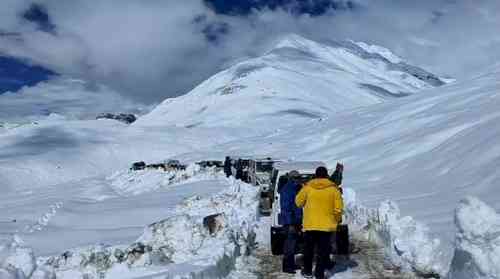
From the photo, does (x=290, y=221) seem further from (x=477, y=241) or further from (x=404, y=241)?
(x=477, y=241)

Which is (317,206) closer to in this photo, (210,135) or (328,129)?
(328,129)

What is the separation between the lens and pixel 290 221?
1101 cm

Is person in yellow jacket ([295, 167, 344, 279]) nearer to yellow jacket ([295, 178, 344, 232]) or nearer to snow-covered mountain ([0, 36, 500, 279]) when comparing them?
yellow jacket ([295, 178, 344, 232])

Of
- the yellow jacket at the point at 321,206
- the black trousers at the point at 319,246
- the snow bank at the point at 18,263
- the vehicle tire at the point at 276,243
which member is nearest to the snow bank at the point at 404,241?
the black trousers at the point at 319,246

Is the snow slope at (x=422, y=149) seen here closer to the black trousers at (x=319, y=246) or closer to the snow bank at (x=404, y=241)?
the snow bank at (x=404, y=241)

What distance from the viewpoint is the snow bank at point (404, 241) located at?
33.6 feet

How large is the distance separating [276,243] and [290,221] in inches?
61.6

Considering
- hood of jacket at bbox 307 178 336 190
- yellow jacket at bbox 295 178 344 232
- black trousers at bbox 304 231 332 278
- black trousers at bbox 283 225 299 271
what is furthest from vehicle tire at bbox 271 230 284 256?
hood of jacket at bbox 307 178 336 190

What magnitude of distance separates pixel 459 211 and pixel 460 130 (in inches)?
1044

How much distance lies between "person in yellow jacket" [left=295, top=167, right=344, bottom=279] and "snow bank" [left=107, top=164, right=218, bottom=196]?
30266 mm

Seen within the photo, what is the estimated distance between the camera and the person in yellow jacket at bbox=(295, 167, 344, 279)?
9.81 m

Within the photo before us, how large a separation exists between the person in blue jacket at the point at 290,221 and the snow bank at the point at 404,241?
69.7 inches

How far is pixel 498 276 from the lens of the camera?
720cm

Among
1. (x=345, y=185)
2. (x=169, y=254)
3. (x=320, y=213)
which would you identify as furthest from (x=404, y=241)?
(x=345, y=185)
